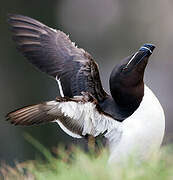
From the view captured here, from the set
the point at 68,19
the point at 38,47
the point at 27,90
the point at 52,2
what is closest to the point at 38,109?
the point at 38,47

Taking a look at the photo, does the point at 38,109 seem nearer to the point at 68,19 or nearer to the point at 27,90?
the point at 27,90

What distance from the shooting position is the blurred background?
1131 cm

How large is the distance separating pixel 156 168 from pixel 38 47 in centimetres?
218

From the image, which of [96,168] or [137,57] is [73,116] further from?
[96,168]

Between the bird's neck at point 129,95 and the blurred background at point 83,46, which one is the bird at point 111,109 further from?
the blurred background at point 83,46

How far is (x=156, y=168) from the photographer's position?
11.3 ft

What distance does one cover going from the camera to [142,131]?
4.44 m

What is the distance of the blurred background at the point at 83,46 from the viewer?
37.1ft

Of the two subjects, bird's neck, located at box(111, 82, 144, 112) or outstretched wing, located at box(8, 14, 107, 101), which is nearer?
bird's neck, located at box(111, 82, 144, 112)

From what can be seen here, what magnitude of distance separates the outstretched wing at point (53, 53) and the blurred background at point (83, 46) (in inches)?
193

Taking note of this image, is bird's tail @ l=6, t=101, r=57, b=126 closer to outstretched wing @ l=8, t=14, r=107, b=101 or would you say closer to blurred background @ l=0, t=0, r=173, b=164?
outstretched wing @ l=8, t=14, r=107, b=101

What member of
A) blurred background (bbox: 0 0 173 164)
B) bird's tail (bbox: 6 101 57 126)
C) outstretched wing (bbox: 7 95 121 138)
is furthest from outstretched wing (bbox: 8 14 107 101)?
blurred background (bbox: 0 0 173 164)

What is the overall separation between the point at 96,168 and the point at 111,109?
1282 mm

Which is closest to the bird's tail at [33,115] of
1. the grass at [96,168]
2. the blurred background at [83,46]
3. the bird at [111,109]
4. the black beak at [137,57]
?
the bird at [111,109]
